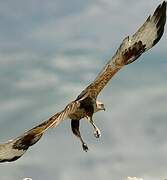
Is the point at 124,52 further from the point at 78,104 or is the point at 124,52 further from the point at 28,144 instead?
the point at 28,144

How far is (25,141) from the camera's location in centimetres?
2166

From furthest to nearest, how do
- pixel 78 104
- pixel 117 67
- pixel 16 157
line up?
pixel 117 67
pixel 78 104
pixel 16 157

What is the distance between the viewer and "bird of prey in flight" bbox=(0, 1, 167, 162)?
21438 mm

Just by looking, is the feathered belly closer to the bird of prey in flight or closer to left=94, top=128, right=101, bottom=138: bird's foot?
the bird of prey in flight

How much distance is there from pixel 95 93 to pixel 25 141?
530 centimetres

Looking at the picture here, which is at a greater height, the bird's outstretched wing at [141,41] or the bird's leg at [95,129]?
the bird's outstretched wing at [141,41]

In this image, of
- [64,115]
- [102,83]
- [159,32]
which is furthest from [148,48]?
[64,115]

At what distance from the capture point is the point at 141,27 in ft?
95.1

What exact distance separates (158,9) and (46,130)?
9.85m

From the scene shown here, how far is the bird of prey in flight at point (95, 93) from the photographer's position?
21.4 metres

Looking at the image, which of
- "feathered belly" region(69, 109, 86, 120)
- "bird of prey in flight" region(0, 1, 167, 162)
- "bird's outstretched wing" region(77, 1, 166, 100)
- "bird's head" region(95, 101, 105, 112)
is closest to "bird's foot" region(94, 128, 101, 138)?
"bird of prey in flight" region(0, 1, 167, 162)

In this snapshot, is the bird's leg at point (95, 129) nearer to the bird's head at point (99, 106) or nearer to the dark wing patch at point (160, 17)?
the bird's head at point (99, 106)

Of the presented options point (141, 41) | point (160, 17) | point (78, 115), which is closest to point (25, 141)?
point (78, 115)

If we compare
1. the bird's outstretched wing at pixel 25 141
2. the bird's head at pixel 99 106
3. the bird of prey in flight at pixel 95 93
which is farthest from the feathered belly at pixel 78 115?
the bird's outstretched wing at pixel 25 141
